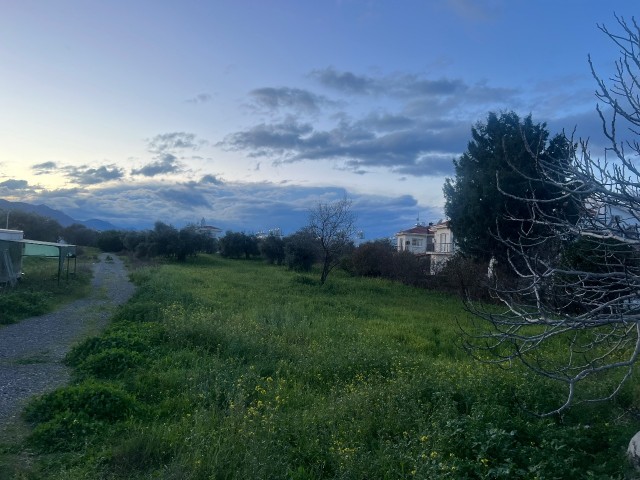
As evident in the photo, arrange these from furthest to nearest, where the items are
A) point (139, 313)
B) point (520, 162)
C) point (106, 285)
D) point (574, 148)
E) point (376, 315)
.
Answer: point (106, 285), point (520, 162), point (376, 315), point (139, 313), point (574, 148)

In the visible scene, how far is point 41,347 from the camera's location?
11039 millimetres

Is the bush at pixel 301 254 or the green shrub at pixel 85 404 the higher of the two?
the bush at pixel 301 254

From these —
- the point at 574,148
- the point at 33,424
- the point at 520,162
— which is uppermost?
the point at 520,162

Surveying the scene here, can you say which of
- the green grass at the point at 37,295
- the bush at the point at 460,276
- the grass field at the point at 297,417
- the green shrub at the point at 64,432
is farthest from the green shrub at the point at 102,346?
the bush at the point at 460,276

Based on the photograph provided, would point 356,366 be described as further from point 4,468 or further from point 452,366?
point 4,468

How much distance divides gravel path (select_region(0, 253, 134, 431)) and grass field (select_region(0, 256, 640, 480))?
0.39m

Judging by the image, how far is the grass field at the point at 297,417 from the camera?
511 centimetres

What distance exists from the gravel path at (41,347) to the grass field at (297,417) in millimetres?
390

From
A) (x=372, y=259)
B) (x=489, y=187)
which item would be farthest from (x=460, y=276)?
(x=372, y=259)

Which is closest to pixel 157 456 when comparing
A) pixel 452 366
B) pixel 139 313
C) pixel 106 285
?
pixel 452 366

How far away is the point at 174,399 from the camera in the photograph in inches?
286

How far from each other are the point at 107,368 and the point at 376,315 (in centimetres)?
921

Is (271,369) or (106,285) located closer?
A: (271,369)

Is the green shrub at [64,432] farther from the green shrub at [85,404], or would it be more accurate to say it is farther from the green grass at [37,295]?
the green grass at [37,295]
